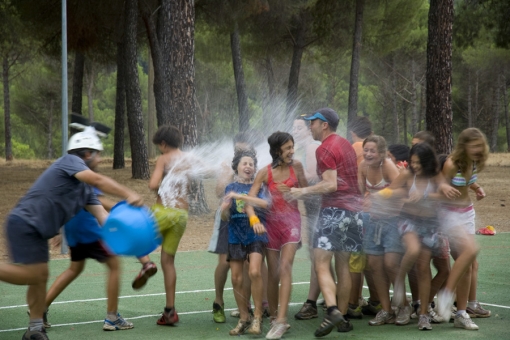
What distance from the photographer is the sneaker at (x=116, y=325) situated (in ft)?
23.1

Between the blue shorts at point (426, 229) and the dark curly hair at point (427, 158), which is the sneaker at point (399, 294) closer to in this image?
the blue shorts at point (426, 229)

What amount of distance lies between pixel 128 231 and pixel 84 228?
0.88 m

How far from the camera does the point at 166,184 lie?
24.1 ft

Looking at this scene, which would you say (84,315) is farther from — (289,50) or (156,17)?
(289,50)

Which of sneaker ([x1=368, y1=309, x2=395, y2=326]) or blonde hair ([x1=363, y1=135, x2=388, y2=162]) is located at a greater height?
blonde hair ([x1=363, y1=135, x2=388, y2=162])

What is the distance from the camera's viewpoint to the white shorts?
7.00 metres

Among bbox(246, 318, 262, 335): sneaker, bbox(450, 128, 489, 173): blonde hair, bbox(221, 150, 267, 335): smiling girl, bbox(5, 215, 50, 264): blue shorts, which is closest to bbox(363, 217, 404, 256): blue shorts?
bbox(450, 128, 489, 173): blonde hair

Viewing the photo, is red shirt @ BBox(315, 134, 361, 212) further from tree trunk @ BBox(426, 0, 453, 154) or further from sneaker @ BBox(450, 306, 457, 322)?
tree trunk @ BBox(426, 0, 453, 154)

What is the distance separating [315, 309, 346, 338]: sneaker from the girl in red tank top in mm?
308

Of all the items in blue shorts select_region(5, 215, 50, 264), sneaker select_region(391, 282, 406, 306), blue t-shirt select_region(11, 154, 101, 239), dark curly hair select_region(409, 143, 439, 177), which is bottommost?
sneaker select_region(391, 282, 406, 306)

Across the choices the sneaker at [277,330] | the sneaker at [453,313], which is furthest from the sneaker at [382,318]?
the sneaker at [277,330]

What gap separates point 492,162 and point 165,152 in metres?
28.9

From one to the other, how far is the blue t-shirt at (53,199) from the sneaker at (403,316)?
2.93m

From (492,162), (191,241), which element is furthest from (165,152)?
(492,162)
